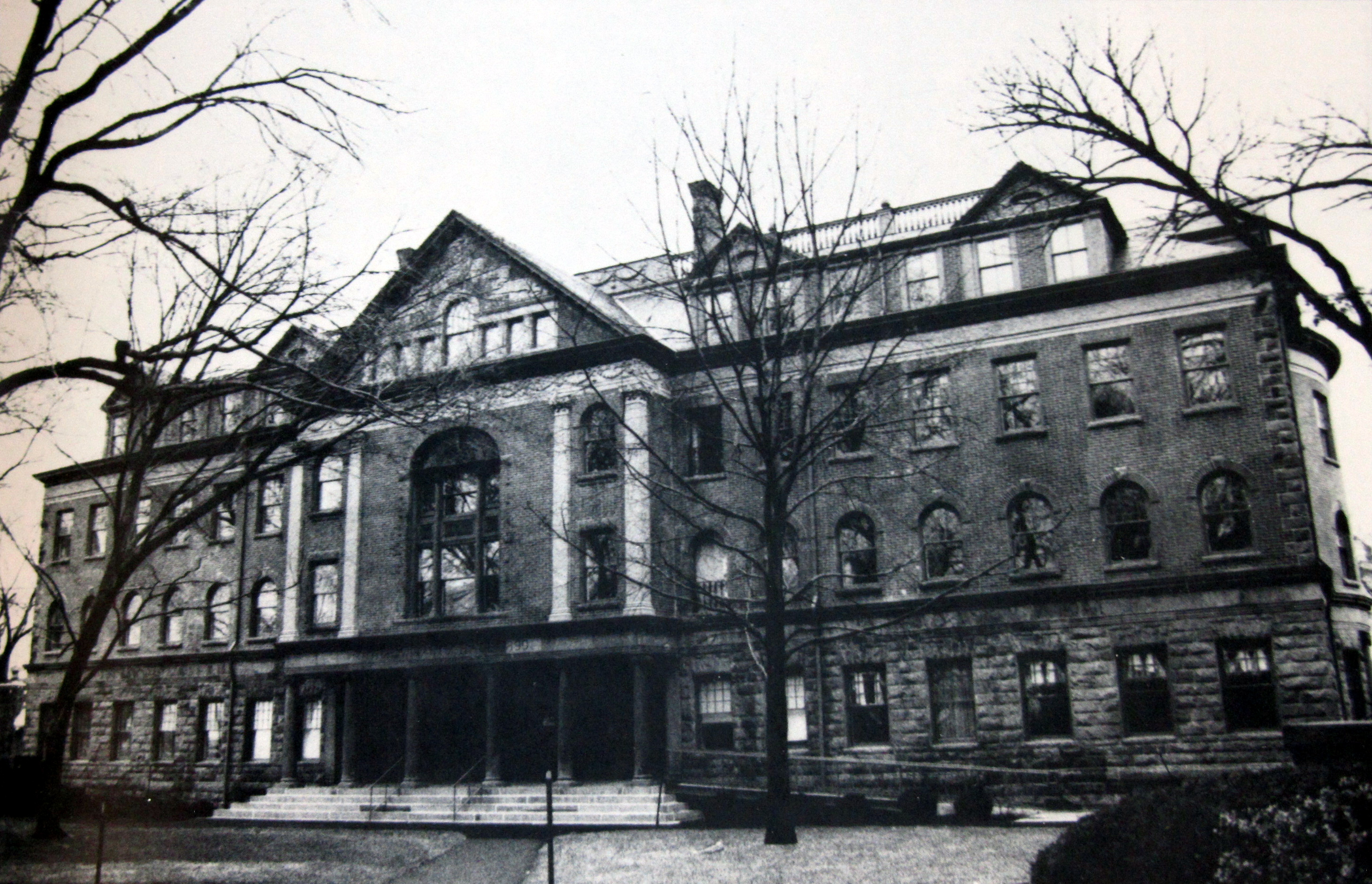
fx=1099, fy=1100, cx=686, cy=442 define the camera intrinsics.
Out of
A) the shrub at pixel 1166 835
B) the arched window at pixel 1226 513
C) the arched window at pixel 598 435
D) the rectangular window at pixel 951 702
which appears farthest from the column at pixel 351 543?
the shrub at pixel 1166 835

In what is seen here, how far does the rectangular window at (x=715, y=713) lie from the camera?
27156 millimetres

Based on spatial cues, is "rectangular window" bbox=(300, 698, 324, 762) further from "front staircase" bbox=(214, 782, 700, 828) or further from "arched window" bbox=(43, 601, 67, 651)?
"arched window" bbox=(43, 601, 67, 651)

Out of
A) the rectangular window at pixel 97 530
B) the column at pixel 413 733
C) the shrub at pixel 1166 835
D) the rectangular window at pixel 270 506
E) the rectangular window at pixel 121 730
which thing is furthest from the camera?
the rectangular window at pixel 97 530

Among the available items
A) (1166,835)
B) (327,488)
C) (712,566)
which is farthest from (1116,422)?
(327,488)

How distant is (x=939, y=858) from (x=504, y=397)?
675 inches

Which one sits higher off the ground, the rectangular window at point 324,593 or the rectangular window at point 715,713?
the rectangular window at point 324,593

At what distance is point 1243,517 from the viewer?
23.3m

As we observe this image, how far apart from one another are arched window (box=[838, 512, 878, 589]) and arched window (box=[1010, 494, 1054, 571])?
330 cm

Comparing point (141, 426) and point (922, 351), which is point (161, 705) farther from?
point (922, 351)

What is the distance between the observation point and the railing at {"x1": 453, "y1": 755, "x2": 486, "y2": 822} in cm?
2540

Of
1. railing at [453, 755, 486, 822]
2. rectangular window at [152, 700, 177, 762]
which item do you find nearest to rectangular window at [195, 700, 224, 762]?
rectangular window at [152, 700, 177, 762]

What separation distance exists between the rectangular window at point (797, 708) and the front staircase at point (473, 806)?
3628 mm

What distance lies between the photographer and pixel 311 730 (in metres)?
31.8

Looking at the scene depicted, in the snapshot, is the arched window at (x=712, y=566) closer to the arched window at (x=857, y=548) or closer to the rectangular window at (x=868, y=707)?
the arched window at (x=857, y=548)
